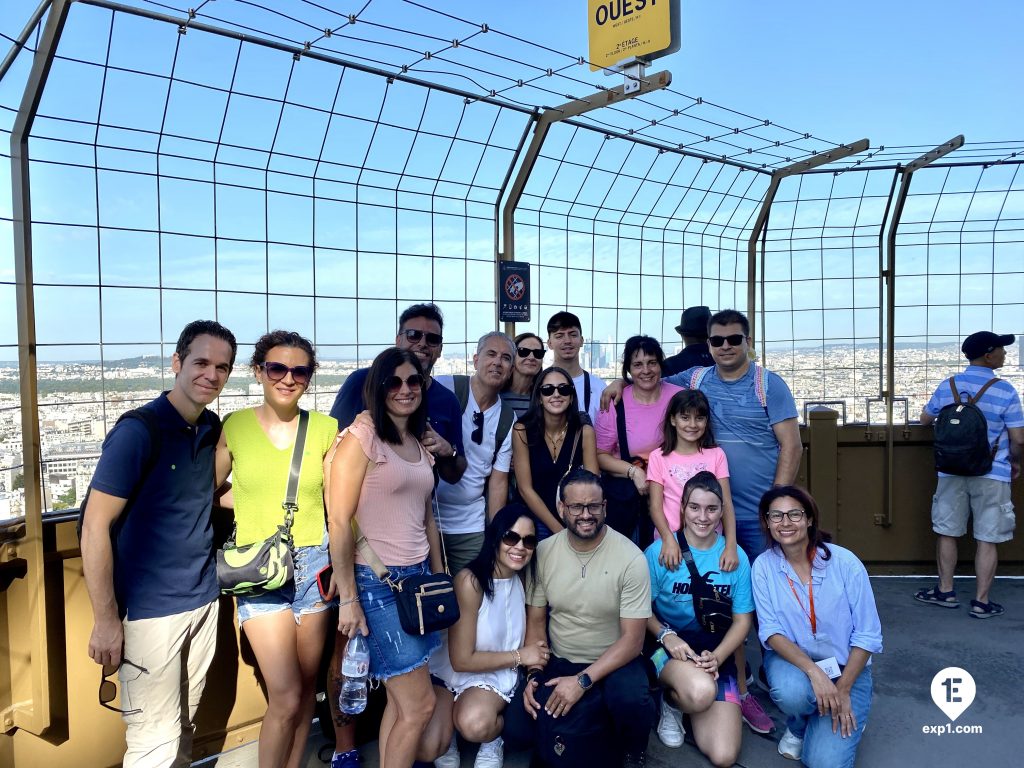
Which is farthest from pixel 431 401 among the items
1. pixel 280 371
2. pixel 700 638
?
pixel 700 638

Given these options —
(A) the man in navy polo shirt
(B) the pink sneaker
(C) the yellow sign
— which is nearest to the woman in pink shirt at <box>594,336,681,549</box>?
(B) the pink sneaker

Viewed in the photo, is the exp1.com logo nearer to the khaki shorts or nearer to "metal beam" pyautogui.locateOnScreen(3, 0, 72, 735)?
the khaki shorts

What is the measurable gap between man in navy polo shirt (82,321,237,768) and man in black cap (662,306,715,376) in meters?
2.96

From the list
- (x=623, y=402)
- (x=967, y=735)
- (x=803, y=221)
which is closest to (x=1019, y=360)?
(x=803, y=221)

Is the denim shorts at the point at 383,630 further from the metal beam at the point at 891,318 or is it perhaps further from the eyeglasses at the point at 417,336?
the metal beam at the point at 891,318

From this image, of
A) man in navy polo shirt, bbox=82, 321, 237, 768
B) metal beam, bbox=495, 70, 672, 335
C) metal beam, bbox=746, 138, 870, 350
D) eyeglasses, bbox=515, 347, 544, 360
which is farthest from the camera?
metal beam, bbox=746, 138, 870, 350

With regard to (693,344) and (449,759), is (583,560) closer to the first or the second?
(449,759)

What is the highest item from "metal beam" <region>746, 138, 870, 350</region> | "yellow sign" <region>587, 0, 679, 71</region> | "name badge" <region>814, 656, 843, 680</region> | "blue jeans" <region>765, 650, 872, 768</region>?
"yellow sign" <region>587, 0, 679, 71</region>

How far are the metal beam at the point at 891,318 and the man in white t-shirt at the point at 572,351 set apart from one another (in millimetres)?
3226

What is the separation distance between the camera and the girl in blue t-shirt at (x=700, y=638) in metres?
3.29

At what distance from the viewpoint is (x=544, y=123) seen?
4.68 metres

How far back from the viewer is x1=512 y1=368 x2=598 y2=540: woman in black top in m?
3.49

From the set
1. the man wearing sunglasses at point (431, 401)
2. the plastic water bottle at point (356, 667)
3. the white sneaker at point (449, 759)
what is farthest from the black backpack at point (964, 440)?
the plastic water bottle at point (356, 667)

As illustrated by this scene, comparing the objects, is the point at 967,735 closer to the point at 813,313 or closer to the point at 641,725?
the point at 641,725
